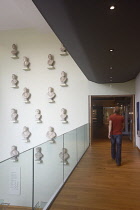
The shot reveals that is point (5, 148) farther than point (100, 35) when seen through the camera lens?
Yes

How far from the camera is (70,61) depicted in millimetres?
9453

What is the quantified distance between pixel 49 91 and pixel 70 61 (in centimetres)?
174

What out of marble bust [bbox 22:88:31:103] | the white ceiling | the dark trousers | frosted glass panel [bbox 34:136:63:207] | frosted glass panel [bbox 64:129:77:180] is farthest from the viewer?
marble bust [bbox 22:88:31:103]

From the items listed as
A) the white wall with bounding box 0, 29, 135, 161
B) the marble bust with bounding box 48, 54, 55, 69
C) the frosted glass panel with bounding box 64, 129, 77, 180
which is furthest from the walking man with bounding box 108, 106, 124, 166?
the marble bust with bounding box 48, 54, 55, 69

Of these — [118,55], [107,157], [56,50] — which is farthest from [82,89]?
[118,55]

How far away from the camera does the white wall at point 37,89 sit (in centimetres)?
929

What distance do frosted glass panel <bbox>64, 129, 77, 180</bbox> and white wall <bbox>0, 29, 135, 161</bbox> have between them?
145 inches

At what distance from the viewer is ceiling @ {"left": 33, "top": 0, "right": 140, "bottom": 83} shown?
2.43m

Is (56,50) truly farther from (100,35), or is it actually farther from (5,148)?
(100,35)

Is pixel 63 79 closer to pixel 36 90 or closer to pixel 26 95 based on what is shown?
pixel 36 90

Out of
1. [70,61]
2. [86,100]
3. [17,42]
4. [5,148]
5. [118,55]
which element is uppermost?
[17,42]

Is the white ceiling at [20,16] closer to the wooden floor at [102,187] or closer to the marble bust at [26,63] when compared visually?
the marble bust at [26,63]

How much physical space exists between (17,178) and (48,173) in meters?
0.86

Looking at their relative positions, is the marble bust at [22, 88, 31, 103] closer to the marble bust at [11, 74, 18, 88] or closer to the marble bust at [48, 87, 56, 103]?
the marble bust at [11, 74, 18, 88]
